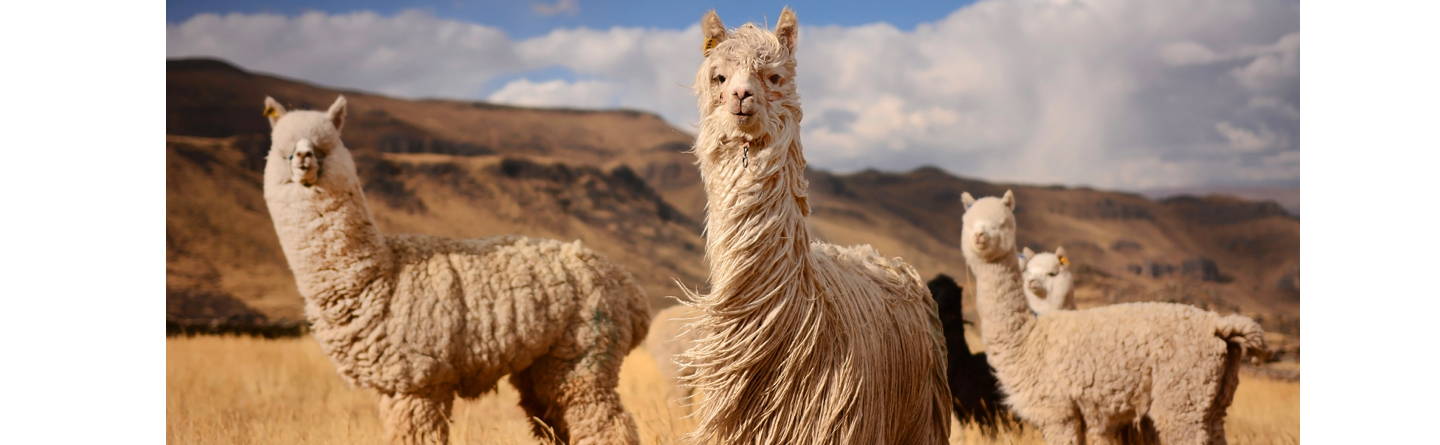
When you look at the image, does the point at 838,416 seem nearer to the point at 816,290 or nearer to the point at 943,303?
the point at 816,290

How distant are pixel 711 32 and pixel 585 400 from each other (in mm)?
2578

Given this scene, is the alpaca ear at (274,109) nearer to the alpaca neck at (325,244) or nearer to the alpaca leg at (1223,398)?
the alpaca neck at (325,244)

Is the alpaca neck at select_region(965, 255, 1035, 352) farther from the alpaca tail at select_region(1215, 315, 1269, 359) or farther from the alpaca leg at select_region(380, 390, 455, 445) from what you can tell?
the alpaca leg at select_region(380, 390, 455, 445)

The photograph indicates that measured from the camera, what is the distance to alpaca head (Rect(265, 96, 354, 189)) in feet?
15.4

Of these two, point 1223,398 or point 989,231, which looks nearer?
point 1223,398

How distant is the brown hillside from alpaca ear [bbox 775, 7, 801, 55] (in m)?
10.5

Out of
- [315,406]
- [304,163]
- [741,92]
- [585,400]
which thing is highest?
[741,92]

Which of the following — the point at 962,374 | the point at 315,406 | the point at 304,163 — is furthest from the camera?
the point at 315,406

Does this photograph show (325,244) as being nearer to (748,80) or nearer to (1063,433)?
(748,80)

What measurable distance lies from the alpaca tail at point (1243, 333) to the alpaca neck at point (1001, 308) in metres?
0.92

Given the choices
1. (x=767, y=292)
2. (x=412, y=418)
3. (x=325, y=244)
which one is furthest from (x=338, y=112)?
(x=767, y=292)

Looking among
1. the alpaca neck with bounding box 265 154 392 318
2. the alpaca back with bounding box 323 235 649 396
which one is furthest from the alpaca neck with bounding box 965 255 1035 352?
the alpaca neck with bounding box 265 154 392 318

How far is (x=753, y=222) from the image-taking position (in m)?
2.92

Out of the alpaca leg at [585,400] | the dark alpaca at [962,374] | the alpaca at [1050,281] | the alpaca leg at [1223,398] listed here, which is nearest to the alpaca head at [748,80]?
the alpaca leg at [585,400]
